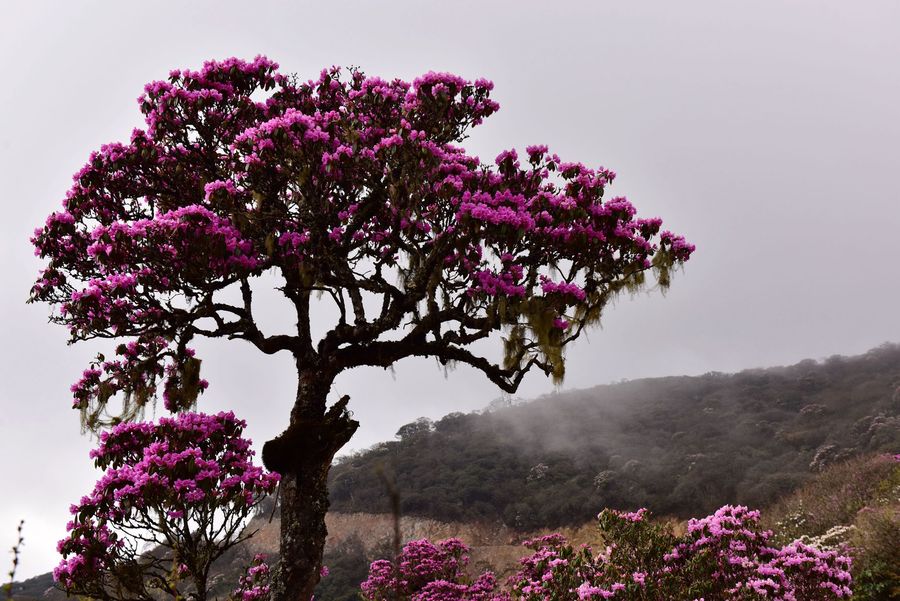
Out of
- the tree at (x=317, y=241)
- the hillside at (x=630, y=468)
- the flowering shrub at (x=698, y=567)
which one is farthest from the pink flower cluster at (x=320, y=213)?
the hillside at (x=630, y=468)

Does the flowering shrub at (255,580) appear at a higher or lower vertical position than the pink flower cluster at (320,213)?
lower

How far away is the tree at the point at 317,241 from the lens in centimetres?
754

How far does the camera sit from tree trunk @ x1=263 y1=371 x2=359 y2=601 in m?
7.23

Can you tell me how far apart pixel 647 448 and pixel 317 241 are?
34.1 metres

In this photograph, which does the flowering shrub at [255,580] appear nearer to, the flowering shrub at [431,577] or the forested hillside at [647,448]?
the flowering shrub at [431,577]

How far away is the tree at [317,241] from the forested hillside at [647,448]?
11.3 m

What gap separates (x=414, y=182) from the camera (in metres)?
7.80

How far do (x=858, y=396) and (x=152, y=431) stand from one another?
1668 inches

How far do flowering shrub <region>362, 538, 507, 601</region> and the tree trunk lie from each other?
7282mm

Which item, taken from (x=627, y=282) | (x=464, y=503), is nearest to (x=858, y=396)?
(x=464, y=503)

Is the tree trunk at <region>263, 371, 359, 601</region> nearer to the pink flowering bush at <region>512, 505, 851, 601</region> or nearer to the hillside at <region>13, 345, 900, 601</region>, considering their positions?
the pink flowering bush at <region>512, 505, 851, 601</region>

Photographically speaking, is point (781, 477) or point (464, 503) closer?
point (781, 477)

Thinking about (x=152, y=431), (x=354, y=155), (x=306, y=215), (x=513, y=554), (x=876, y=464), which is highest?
(x=354, y=155)

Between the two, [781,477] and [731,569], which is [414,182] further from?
[781,477]
